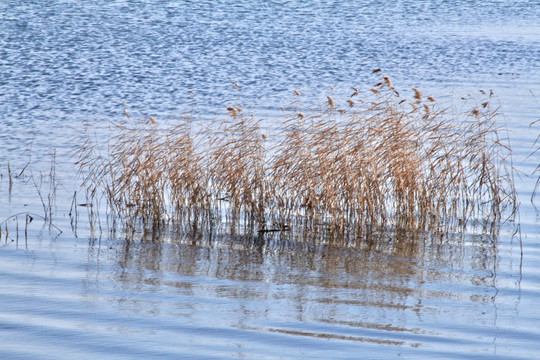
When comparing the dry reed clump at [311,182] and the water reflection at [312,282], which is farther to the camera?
the dry reed clump at [311,182]

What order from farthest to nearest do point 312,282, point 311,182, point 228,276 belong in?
point 311,182
point 228,276
point 312,282

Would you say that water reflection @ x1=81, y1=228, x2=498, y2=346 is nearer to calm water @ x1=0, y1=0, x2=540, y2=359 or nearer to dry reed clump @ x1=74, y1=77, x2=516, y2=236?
calm water @ x1=0, y1=0, x2=540, y2=359

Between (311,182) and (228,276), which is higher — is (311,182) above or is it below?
above

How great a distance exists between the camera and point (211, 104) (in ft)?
59.6

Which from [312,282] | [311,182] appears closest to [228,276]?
[312,282]

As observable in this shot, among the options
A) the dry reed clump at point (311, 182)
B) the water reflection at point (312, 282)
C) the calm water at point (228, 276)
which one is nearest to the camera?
the calm water at point (228, 276)

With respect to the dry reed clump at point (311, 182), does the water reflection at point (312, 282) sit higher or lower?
lower

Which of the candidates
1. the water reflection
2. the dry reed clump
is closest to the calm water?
the water reflection

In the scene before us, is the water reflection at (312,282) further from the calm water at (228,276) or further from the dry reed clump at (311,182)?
the dry reed clump at (311,182)

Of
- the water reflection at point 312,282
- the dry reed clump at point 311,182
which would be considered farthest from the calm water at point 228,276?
the dry reed clump at point 311,182

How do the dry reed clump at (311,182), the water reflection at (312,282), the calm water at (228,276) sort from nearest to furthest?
the calm water at (228,276), the water reflection at (312,282), the dry reed clump at (311,182)

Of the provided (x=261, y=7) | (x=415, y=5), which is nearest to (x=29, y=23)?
(x=261, y=7)

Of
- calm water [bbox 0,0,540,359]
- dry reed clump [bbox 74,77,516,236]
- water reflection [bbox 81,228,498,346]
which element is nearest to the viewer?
calm water [bbox 0,0,540,359]

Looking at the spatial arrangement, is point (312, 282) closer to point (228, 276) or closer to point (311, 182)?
point (228, 276)
